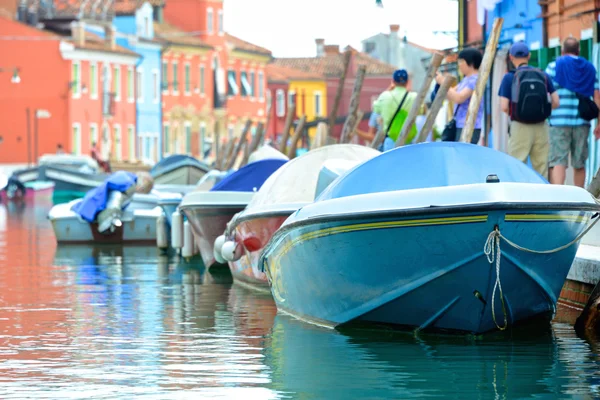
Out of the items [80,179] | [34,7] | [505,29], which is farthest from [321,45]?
[505,29]

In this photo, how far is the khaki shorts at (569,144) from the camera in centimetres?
1769

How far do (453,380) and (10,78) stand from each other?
73.3m

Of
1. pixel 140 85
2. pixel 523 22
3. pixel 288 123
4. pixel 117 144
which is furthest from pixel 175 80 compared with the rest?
pixel 523 22

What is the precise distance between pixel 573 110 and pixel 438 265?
6.66 m

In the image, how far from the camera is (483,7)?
3303 centimetres

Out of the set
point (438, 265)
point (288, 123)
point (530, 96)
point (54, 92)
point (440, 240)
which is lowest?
point (438, 265)

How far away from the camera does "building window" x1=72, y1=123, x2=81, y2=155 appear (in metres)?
84.7

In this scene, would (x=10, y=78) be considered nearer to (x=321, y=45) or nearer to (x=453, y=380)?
(x=321, y=45)

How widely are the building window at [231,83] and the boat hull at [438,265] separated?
9556 centimetres

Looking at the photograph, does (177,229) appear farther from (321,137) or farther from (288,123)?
(288,123)

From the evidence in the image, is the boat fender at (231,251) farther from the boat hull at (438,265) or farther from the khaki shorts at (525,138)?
the boat hull at (438,265)

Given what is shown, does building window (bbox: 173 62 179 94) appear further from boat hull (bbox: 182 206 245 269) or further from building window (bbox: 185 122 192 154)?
boat hull (bbox: 182 206 245 269)

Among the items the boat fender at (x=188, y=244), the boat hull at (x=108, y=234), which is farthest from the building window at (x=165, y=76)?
the boat fender at (x=188, y=244)

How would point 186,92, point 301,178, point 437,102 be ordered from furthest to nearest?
point 186,92
point 437,102
point 301,178
